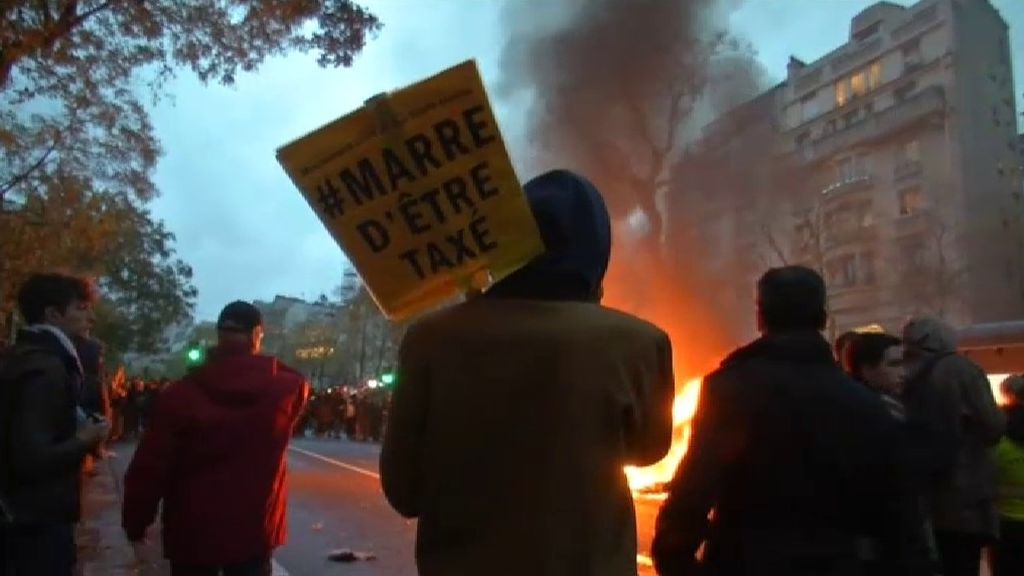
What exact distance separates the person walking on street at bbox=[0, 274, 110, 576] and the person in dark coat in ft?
6.10

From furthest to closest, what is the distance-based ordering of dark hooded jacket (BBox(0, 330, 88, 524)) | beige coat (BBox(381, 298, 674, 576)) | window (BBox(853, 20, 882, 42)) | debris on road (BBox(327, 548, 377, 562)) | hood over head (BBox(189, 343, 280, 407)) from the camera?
window (BBox(853, 20, 882, 42)), debris on road (BBox(327, 548, 377, 562)), hood over head (BBox(189, 343, 280, 407)), dark hooded jacket (BBox(0, 330, 88, 524)), beige coat (BBox(381, 298, 674, 576))

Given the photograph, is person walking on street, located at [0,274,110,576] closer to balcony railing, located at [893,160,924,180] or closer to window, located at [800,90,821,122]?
balcony railing, located at [893,160,924,180]

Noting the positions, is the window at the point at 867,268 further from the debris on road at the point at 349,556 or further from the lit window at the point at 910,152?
the debris on road at the point at 349,556

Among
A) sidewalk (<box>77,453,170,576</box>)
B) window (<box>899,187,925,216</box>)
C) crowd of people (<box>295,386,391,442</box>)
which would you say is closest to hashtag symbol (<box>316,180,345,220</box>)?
sidewalk (<box>77,453,170,576</box>)

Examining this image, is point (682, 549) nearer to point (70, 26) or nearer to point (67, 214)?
point (70, 26)

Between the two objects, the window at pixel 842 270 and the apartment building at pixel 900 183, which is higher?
the apartment building at pixel 900 183

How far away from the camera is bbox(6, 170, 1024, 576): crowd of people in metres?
1.97

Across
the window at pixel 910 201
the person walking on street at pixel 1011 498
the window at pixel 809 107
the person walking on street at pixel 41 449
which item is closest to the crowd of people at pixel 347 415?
the window at pixel 910 201

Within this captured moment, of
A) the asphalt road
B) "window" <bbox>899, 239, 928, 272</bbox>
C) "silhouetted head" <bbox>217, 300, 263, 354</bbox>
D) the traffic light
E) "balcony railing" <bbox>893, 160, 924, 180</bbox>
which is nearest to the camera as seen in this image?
"silhouetted head" <bbox>217, 300, 263, 354</bbox>

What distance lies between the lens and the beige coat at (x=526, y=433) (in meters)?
1.94

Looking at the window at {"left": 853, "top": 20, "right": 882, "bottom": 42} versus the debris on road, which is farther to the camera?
the window at {"left": 853, "top": 20, "right": 882, "bottom": 42}

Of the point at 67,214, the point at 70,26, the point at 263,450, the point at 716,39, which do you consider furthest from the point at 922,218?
the point at 263,450

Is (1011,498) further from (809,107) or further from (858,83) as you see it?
(809,107)

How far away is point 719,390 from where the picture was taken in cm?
252
